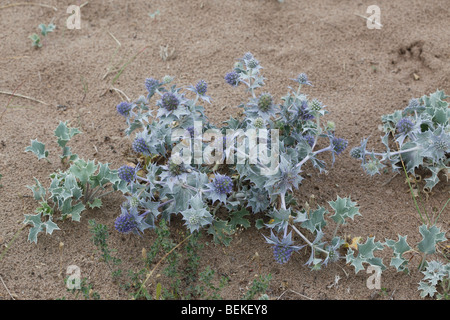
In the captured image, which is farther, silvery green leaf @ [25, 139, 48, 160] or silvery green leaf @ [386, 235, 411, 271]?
silvery green leaf @ [25, 139, 48, 160]

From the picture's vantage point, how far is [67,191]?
279 cm

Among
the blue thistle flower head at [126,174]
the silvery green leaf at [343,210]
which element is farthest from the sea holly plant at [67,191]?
the silvery green leaf at [343,210]

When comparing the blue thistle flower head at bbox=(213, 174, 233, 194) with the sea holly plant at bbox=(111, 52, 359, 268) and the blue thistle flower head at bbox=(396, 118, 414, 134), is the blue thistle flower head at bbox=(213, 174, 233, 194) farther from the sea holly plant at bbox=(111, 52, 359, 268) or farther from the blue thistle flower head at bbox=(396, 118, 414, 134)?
the blue thistle flower head at bbox=(396, 118, 414, 134)

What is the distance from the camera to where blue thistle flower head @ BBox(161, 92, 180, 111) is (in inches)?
108

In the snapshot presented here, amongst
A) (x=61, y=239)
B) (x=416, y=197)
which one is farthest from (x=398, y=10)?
(x=61, y=239)

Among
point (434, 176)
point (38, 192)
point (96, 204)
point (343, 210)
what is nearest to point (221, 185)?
point (343, 210)

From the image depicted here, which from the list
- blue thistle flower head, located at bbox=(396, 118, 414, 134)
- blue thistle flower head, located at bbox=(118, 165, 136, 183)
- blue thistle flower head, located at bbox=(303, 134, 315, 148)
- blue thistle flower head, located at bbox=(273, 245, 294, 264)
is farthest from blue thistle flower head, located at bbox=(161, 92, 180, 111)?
blue thistle flower head, located at bbox=(396, 118, 414, 134)

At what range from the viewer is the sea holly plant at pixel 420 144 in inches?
114

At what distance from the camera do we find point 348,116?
11.7ft

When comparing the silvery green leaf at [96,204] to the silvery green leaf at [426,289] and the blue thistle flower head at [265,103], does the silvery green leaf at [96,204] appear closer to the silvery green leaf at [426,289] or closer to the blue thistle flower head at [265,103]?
the blue thistle flower head at [265,103]

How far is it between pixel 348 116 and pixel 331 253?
131 cm

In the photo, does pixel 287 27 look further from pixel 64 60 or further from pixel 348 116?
pixel 64 60

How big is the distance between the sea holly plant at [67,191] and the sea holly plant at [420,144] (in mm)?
1584

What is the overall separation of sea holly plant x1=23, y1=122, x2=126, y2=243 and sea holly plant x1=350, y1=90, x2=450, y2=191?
1.58 meters
